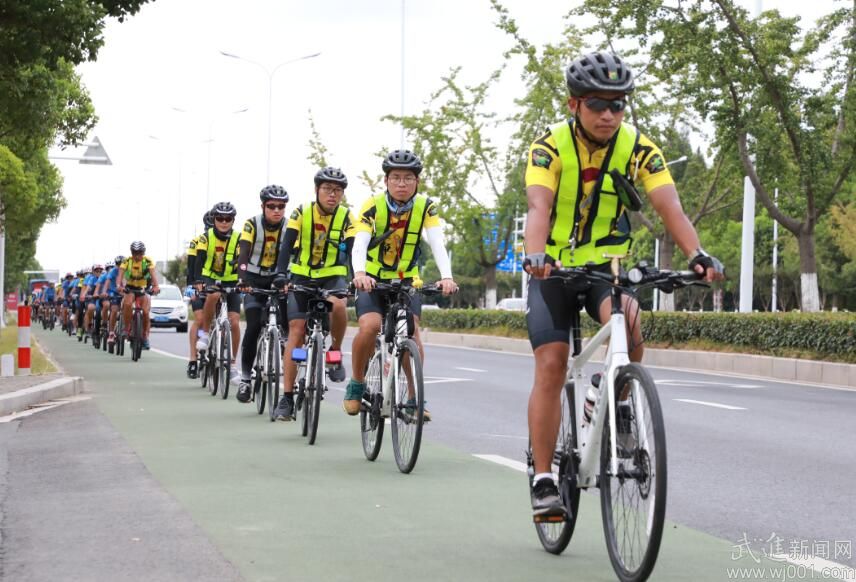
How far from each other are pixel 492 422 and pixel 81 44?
734cm

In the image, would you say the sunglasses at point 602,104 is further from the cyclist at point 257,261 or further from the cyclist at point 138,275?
the cyclist at point 138,275

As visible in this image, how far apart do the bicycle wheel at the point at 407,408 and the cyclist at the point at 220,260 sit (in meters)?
6.27

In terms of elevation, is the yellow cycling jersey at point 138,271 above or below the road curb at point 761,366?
above

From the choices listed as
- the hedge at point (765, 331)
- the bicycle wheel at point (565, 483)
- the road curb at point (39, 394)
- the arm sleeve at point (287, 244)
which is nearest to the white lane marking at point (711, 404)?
the hedge at point (765, 331)

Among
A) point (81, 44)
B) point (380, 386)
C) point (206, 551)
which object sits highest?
point (81, 44)

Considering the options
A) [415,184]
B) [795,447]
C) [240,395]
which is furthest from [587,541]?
[240,395]

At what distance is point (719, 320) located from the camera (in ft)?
82.8

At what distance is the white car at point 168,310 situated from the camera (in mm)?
41125

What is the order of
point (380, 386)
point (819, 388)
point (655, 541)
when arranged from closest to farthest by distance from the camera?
point (655, 541) < point (380, 386) < point (819, 388)

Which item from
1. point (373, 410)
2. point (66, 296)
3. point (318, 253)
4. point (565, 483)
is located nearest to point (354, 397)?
point (373, 410)

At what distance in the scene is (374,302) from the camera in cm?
904

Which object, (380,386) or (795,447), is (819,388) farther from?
(380,386)

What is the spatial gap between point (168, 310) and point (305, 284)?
31247mm

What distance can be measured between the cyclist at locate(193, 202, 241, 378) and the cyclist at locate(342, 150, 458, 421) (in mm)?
5639
